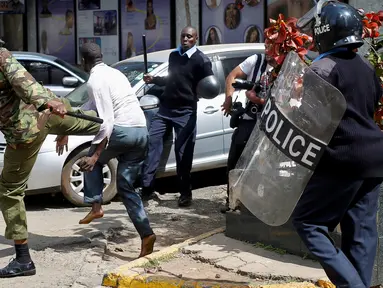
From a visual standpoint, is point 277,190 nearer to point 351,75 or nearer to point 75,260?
point 351,75

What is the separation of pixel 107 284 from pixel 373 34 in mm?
2649

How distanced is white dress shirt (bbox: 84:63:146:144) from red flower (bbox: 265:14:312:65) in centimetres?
138

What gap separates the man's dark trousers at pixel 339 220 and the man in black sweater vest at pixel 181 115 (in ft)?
13.3

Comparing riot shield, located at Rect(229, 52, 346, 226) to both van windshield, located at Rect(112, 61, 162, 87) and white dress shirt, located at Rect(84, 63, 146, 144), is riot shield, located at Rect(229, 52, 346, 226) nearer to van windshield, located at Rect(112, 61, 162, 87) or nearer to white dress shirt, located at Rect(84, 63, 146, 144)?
white dress shirt, located at Rect(84, 63, 146, 144)

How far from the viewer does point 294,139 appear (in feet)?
14.4

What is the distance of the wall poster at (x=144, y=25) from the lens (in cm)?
1652

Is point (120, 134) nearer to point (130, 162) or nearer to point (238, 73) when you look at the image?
point (130, 162)

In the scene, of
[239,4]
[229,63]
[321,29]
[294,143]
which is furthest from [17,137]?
[239,4]

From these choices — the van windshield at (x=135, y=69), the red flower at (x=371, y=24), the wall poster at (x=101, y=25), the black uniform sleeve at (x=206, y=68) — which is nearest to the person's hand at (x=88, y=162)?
the red flower at (x=371, y=24)

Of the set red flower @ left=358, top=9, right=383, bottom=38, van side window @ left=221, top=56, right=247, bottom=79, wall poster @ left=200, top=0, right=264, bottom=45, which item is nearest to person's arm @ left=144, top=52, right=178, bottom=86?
van side window @ left=221, top=56, right=247, bottom=79

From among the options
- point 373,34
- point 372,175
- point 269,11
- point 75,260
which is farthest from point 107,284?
point 269,11

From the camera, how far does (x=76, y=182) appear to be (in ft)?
28.4

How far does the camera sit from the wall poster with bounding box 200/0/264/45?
1493cm

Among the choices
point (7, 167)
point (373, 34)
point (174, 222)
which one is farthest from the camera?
point (174, 222)
